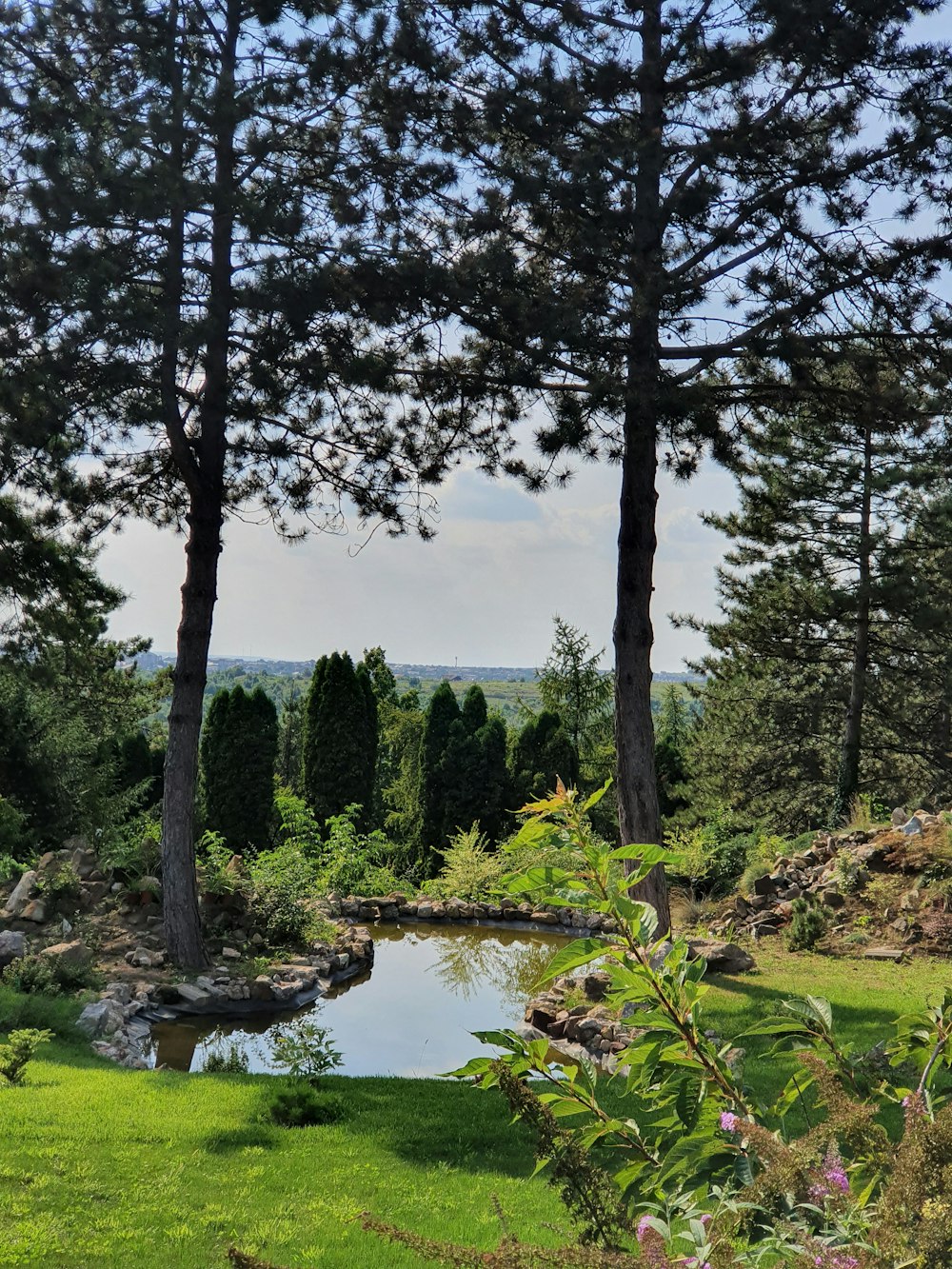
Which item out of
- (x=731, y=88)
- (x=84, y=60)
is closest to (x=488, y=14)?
(x=731, y=88)

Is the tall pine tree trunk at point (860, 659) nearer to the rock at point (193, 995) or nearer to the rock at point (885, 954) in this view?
the rock at point (885, 954)

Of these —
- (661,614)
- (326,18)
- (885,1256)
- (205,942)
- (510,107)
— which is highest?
(326,18)

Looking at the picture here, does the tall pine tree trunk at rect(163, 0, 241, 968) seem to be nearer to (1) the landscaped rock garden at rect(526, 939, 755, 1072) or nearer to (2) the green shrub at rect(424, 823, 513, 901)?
(1) the landscaped rock garden at rect(526, 939, 755, 1072)

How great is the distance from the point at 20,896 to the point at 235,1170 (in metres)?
5.41

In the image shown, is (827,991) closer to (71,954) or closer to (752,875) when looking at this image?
(752,875)

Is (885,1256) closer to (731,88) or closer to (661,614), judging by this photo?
(731,88)

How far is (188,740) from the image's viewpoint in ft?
27.3

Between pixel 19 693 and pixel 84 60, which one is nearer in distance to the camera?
pixel 84 60

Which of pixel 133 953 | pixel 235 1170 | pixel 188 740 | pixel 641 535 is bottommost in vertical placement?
pixel 133 953

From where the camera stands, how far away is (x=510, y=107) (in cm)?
728

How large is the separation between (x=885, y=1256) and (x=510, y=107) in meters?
7.70

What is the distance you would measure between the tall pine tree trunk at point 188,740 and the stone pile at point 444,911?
9.47 ft

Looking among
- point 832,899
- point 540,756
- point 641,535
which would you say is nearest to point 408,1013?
point 641,535

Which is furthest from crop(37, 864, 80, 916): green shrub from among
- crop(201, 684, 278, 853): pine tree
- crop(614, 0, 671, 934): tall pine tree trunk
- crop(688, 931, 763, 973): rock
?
crop(201, 684, 278, 853): pine tree
